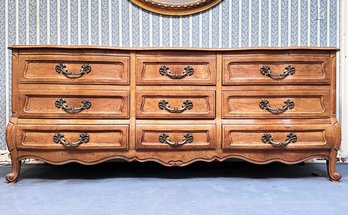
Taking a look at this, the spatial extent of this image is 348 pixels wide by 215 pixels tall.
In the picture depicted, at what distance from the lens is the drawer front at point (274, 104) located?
5.84ft

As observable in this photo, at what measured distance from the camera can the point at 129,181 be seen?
6.06 feet

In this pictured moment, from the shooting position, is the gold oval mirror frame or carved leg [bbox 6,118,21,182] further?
the gold oval mirror frame

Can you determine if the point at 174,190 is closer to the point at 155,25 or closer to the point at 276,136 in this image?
the point at 276,136

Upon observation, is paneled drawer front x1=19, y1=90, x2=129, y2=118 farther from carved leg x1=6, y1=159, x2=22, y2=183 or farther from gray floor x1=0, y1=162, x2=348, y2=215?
gray floor x1=0, y1=162, x2=348, y2=215

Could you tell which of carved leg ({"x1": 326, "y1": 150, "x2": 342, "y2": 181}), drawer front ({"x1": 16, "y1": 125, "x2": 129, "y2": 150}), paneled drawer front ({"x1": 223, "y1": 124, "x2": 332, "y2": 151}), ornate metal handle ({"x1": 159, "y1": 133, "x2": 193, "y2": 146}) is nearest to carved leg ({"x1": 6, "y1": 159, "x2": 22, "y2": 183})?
drawer front ({"x1": 16, "y1": 125, "x2": 129, "y2": 150})

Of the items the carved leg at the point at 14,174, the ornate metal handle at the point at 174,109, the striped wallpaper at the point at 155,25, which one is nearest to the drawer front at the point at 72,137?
the carved leg at the point at 14,174

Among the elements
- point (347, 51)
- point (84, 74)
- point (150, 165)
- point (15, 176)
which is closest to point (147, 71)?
point (84, 74)

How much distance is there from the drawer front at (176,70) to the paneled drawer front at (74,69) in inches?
3.8

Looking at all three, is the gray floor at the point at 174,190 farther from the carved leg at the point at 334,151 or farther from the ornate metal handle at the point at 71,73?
the ornate metal handle at the point at 71,73

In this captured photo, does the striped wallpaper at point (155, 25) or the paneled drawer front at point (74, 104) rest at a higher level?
the striped wallpaper at point (155, 25)

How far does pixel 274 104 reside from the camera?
5.87 ft

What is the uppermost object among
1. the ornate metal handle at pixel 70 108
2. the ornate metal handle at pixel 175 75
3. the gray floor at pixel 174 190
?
the ornate metal handle at pixel 175 75

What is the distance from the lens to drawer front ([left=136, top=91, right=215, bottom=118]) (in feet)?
5.82

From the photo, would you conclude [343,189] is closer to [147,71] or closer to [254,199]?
[254,199]
